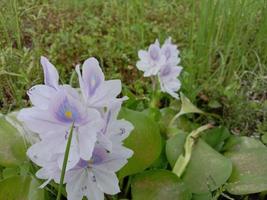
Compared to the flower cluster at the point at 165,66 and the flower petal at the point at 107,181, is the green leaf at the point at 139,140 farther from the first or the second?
the flower cluster at the point at 165,66

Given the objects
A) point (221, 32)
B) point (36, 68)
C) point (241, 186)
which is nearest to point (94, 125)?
point (241, 186)

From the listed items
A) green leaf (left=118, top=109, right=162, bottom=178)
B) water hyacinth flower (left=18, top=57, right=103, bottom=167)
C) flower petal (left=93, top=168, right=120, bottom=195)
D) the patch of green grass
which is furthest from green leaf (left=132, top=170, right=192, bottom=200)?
the patch of green grass

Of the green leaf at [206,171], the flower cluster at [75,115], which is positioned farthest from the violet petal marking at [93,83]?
the green leaf at [206,171]

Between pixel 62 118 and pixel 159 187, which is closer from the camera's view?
pixel 62 118

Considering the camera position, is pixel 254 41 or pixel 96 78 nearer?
pixel 96 78

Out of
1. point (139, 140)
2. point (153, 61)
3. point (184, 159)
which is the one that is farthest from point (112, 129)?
point (153, 61)

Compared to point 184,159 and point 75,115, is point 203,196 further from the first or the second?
point 75,115

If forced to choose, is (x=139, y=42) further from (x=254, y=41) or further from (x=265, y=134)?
(x=265, y=134)
